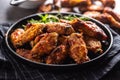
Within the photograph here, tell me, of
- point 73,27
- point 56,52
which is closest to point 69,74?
point 56,52

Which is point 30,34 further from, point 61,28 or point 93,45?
point 93,45

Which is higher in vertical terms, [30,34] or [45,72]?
[30,34]

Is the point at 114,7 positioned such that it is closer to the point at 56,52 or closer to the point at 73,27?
the point at 73,27

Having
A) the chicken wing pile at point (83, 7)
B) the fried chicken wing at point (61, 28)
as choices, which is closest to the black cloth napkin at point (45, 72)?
the fried chicken wing at point (61, 28)

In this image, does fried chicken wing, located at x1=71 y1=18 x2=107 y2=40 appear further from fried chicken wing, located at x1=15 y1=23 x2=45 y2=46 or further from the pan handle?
the pan handle

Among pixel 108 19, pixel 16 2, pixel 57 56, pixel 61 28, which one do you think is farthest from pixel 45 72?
pixel 16 2

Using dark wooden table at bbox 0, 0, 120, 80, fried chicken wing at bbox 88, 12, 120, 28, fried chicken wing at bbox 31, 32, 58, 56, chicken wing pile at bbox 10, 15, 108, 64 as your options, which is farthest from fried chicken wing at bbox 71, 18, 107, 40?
dark wooden table at bbox 0, 0, 120, 80
